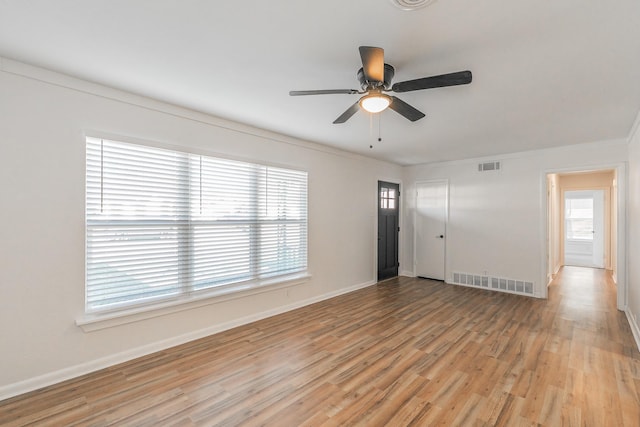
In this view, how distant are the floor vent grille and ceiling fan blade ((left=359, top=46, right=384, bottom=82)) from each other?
5.00 metres

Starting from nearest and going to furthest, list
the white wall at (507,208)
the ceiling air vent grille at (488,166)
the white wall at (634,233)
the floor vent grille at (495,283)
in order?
the white wall at (634,233) → the white wall at (507,208) → the floor vent grille at (495,283) → the ceiling air vent grille at (488,166)

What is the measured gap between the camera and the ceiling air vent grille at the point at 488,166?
5.48 metres

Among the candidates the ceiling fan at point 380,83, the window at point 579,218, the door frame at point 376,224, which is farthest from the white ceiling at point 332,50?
the window at point 579,218

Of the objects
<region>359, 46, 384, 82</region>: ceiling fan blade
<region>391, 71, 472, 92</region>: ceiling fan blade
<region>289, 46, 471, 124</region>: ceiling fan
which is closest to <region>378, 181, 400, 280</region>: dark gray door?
<region>289, 46, 471, 124</region>: ceiling fan

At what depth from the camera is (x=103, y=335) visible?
2689 millimetres

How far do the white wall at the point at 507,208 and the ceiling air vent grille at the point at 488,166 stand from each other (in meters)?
0.07

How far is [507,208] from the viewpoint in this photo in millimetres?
5359

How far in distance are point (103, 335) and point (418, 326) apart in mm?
3415

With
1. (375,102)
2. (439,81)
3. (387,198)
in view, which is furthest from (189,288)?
(387,198)

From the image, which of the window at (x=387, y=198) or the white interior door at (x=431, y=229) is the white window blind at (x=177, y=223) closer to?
the window at (x=387, y=198)

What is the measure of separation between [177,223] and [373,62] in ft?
8.30

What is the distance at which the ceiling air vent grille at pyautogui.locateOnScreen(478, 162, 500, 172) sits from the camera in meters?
5.48

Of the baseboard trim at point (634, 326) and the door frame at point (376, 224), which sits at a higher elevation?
the door frame at point (376, 224)

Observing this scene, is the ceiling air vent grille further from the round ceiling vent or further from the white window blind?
the round ceiling vent
